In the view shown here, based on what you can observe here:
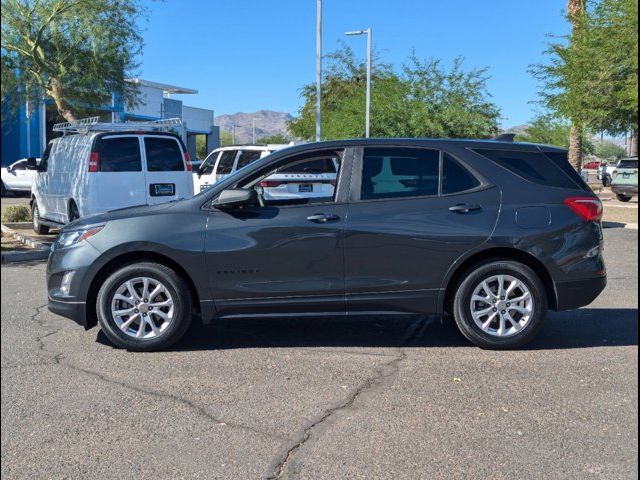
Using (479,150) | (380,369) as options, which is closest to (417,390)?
(380,369)

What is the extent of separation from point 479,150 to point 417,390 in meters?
2.33

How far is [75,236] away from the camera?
19.9 ft

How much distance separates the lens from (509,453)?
3.92 metres

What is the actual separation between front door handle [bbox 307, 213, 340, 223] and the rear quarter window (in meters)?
1.43

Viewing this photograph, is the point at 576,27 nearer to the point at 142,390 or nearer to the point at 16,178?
the point at 142,390

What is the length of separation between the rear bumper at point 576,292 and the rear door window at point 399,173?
4.47 feet

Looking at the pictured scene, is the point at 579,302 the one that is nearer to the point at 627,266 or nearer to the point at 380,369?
the point at 380,369

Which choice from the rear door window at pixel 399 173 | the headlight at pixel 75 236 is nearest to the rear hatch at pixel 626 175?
the rear door window at pixel 399 173

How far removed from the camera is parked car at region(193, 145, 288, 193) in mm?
16234

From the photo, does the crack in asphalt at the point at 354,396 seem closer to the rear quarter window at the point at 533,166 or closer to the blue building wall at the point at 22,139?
the rear quarter window at the point at 533,166

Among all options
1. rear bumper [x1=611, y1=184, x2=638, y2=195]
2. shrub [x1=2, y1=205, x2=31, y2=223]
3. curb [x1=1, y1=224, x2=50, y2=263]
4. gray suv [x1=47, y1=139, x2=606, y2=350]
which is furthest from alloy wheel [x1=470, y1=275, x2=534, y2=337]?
rear bumper [x1=611, y1=184, x2=638, y2=195]

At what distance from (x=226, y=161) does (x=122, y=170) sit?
5518 mm

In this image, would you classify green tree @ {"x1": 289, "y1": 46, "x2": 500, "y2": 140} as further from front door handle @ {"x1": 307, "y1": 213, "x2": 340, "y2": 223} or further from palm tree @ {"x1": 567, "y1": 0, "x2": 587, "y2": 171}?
front door handle @ {"x1": 307, "y1": 213, "x2": 340, "y2": 223}

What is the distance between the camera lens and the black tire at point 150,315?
19.2 feet
